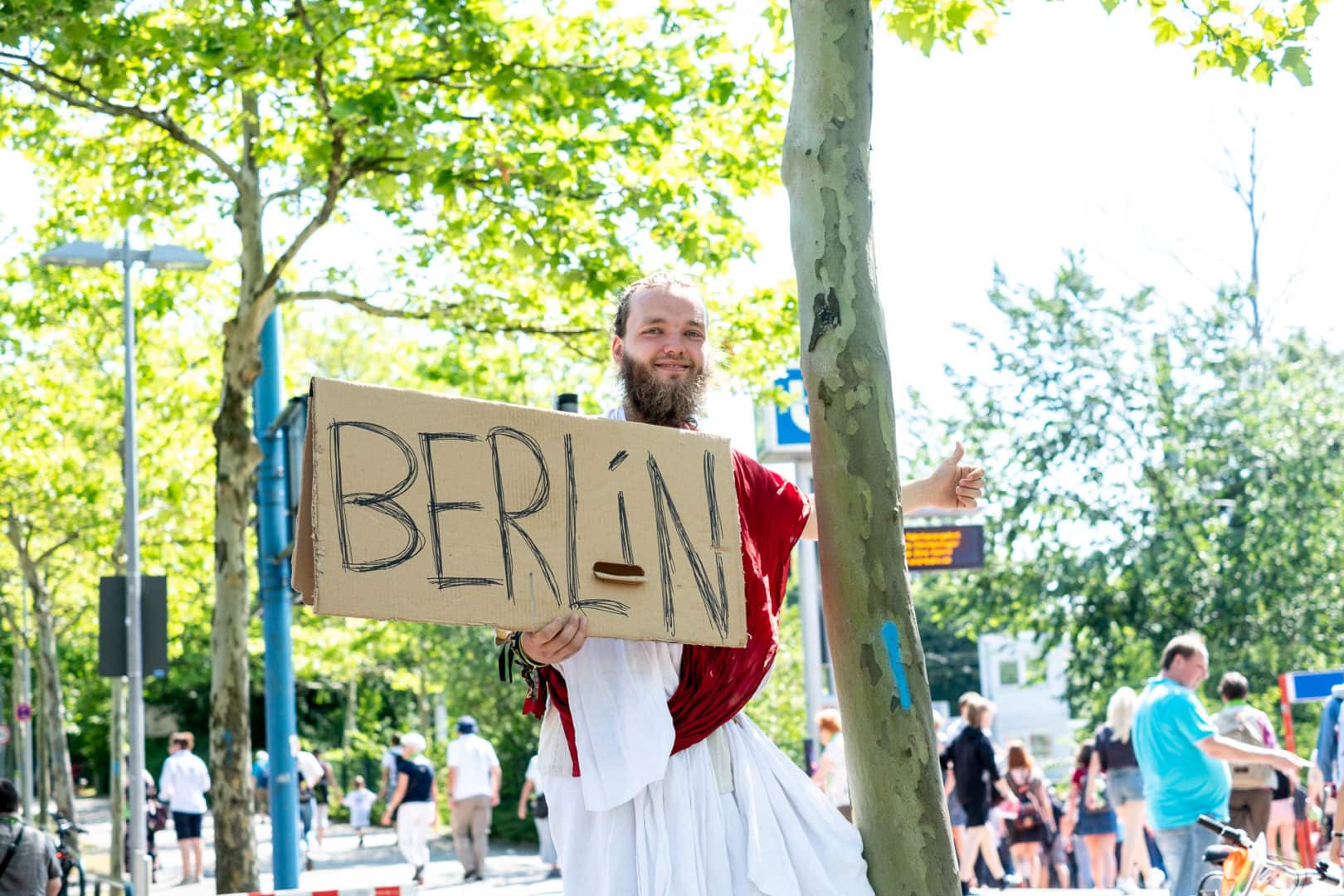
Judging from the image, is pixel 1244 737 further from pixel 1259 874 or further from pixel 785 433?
pixel 785 433

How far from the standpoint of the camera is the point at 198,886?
2145cm

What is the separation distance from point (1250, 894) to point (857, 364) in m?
4.45

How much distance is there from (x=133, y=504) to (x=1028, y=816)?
33.8ft

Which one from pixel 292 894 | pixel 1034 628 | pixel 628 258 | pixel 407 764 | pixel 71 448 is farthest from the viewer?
pixel 71 448

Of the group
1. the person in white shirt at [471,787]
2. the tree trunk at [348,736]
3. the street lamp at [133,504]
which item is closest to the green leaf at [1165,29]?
the street lamp at [133,504]

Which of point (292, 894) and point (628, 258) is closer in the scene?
point (292, 894)

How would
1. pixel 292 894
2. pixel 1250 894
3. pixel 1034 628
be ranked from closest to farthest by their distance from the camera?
1. pixel 1250 894
2. pixel 292 894
3. pixel 1034 628

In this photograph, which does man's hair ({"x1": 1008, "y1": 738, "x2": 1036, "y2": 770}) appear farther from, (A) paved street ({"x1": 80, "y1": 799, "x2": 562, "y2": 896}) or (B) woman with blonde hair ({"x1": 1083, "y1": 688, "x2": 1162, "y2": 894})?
(A) paved street ({"x1": 80, "y1": 799, "x2": 562, "y2": 896})

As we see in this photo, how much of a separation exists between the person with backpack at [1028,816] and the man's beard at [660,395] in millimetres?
12012

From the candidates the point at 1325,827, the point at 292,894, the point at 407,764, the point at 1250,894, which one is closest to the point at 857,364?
the point at 1250,894

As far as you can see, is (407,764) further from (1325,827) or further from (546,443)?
(546,443)

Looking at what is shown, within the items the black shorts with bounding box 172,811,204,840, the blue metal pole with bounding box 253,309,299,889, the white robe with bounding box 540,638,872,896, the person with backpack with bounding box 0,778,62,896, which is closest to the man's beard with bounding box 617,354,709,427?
the white robe with bounding box 540,638,872,896

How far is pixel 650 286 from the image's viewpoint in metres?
3.75

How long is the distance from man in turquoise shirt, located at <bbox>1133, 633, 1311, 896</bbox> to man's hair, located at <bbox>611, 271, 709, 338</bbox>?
583cm
